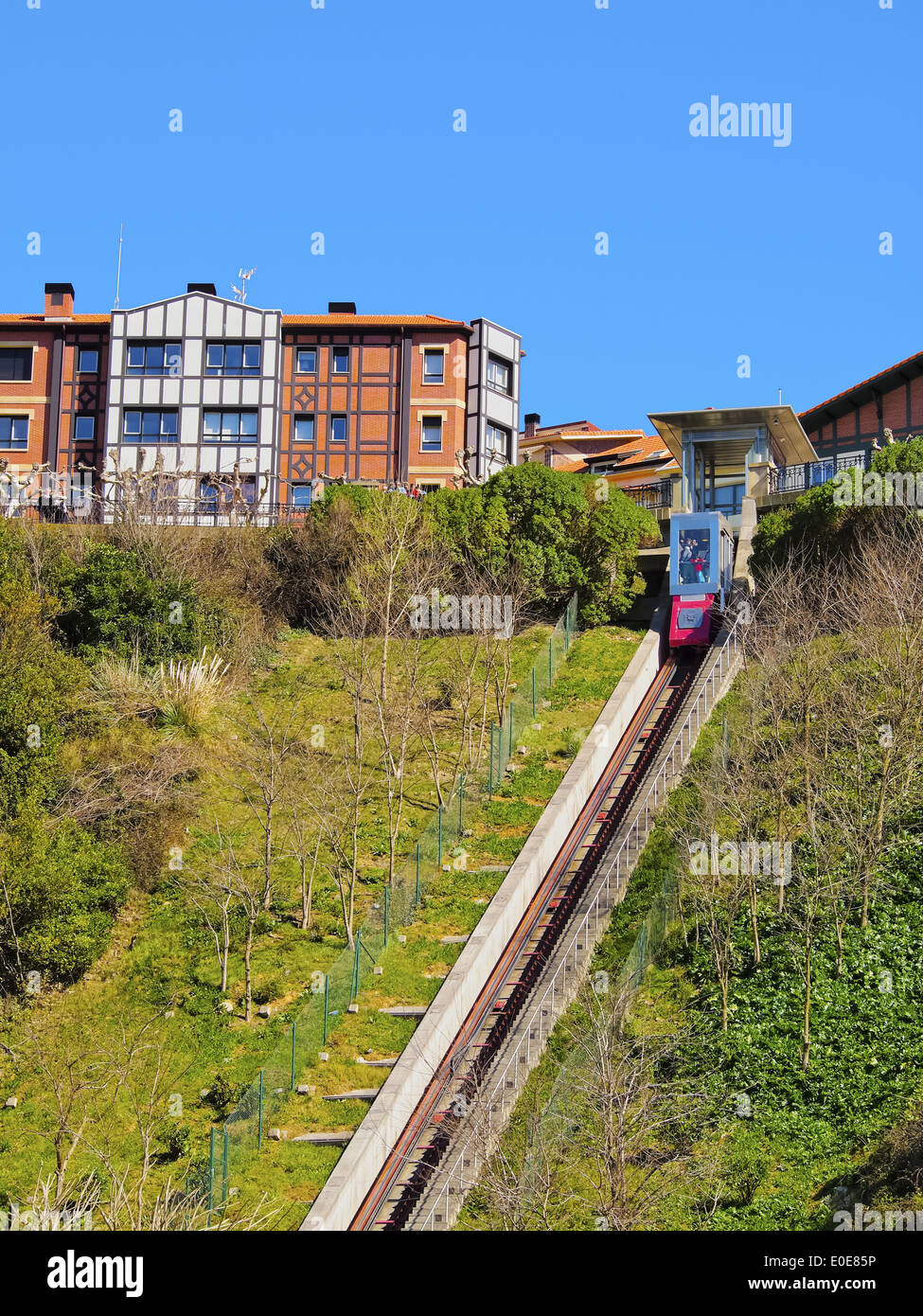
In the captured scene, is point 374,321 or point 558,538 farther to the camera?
point 374,321

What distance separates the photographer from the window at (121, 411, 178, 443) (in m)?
57.9

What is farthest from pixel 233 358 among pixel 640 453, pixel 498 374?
pixel 640 453

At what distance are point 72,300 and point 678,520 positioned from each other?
98.4 ft

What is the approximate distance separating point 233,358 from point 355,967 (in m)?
34.6

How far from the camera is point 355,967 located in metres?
28.7

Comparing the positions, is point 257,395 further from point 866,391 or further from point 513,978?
point 513,978

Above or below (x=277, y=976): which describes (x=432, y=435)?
above

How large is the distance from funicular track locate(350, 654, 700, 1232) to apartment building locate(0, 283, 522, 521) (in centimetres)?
2162

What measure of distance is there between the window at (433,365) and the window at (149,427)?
29.8ft

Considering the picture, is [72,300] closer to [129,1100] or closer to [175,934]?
[175,934]

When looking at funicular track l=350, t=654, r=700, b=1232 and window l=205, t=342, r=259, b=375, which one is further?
window l=205, t=342, r=259, b=375

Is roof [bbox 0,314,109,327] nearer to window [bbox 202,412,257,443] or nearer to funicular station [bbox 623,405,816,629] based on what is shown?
window [bbox 202,412,257,443]

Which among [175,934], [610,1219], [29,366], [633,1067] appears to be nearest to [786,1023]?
[633,1067]

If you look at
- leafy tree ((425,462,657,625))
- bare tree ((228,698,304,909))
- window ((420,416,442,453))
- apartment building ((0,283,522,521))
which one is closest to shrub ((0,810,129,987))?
bare tree ((228,698,304,909))
